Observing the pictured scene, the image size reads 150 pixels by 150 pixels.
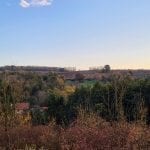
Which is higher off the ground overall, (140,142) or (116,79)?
(116,79)

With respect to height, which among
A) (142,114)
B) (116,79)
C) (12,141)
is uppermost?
(116,79)

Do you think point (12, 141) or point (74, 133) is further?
point (12, 141)

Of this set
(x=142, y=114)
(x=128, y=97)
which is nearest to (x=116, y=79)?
(x=142, y=114)

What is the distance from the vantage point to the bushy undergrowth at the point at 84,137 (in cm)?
1071

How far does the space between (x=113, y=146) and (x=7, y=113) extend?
4.76 m

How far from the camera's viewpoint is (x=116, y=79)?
1350 centimetres

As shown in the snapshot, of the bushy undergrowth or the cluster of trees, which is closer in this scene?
the bushy undergrowth

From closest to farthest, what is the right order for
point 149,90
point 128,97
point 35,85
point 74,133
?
1. point 74,133
2. point 128,97
3. point 149,90
4. point 35,85

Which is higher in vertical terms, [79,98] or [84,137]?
[84,137]

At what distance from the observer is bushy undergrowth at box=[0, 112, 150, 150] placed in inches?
422

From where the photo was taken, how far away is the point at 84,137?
1100 cm

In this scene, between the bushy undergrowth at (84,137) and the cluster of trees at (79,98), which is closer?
the bushy undergrowth at (84,137)

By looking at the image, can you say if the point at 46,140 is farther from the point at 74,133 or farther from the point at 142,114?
the point at 142,114

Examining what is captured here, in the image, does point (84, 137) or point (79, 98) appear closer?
point (84, 137)
